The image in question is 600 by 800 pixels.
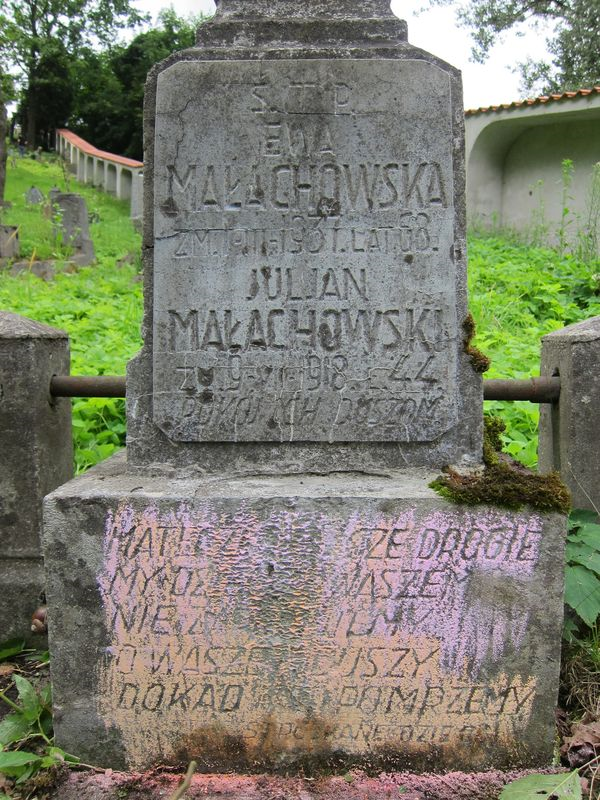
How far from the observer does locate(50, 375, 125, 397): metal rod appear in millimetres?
2400

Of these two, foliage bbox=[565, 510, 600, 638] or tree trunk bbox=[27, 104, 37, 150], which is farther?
tree trunk bbox=[27, 104, 37, 150]

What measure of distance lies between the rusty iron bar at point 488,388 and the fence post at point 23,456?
58mm

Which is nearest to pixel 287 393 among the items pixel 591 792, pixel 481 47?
pixel 591 792

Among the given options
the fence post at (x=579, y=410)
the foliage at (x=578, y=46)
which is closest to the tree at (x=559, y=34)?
the foliage at (x=578, y=46)

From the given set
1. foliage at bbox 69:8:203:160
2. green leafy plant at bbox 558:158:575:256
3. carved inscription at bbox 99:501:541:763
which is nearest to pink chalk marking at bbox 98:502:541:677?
carved inscription at bbox 99:501:541:763

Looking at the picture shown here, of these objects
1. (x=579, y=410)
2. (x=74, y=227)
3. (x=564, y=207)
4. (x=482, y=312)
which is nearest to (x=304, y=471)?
(x=579, y=410)

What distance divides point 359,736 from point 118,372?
8.77 feet

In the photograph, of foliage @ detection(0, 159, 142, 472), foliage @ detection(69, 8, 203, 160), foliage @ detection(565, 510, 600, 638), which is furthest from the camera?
foliage @ detection(69, 8, 203, 160)

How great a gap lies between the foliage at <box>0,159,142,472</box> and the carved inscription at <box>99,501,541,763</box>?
5.15 feet

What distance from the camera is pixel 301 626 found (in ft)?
6.27

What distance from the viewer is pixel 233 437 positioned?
6.63 feet

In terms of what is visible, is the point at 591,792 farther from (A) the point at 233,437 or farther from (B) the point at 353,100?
(B) the point at 353,100

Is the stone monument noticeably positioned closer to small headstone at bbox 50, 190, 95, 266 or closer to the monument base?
the monument base

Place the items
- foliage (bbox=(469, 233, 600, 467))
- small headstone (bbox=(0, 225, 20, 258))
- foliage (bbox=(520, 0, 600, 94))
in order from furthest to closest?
foliage (bbox=(520, 0, 600, 94)) < small headstone (bbox=(0, 225, 20, 258)) < foliage (bbox=(469, 233, 600, 467))
